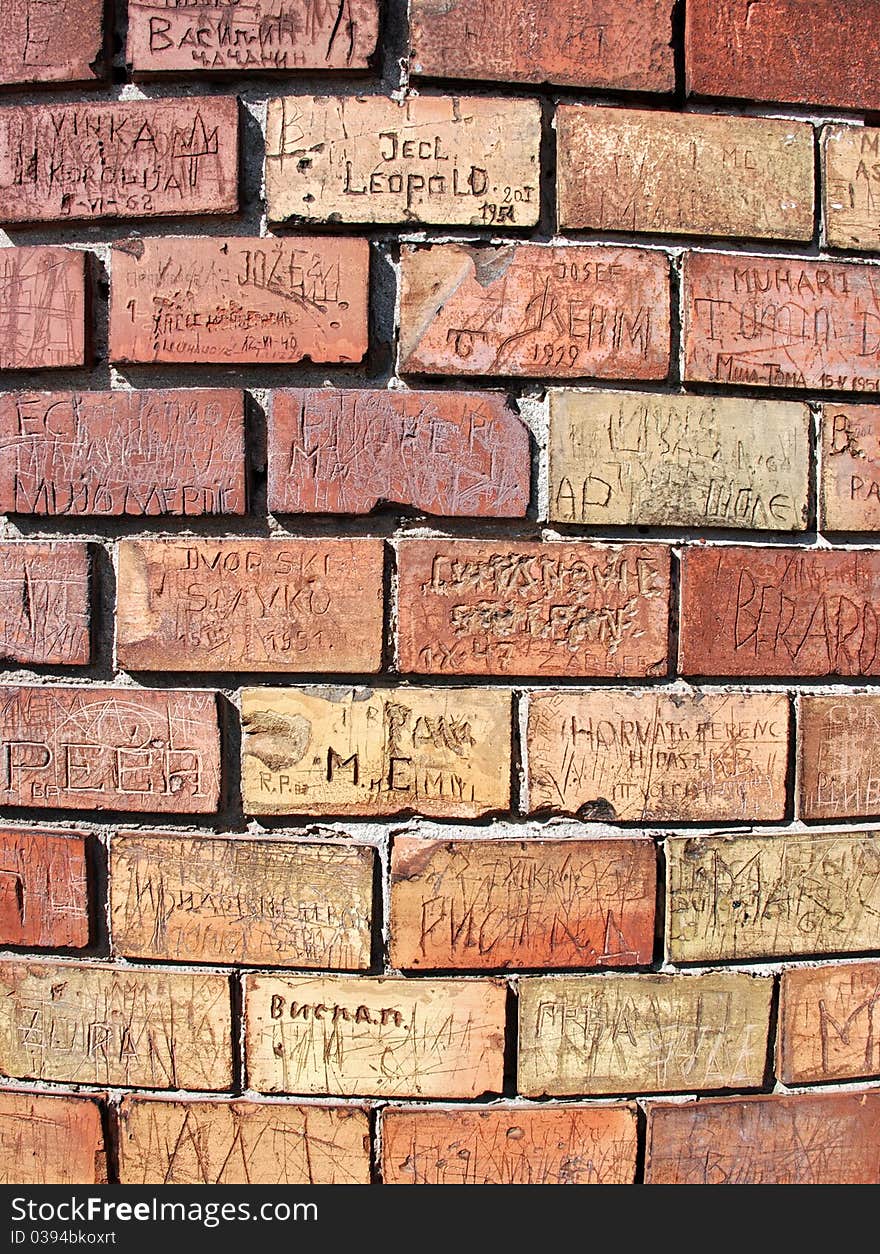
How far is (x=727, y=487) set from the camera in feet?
2.83

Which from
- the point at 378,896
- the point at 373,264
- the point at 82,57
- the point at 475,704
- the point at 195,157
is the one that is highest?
the point at 82,57

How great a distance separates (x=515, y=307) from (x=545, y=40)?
262 mm

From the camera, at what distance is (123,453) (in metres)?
0.85

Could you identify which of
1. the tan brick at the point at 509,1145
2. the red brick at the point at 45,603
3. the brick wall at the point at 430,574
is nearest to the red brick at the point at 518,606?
the brick wall at the point at 430,574

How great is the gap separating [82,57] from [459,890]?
35.4 inches

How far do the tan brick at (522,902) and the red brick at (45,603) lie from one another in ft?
1.25

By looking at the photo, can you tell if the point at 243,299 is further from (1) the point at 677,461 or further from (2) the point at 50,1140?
(2) the point at 50,1140

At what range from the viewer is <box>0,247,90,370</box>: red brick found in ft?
2.81

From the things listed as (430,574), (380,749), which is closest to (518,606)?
(430,574)

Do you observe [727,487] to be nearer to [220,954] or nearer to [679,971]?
[679,971]

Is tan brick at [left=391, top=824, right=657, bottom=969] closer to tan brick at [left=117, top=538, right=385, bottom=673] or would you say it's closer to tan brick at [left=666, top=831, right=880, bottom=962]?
tan brick at [left=666, top=831, right=880, bottom=962]

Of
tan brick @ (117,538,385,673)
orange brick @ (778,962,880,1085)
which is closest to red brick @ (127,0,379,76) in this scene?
tan brick @ (117,538,385,673)

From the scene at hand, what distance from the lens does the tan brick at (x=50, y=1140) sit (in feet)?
2.88

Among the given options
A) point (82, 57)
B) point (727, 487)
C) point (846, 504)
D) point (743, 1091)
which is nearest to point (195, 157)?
point (82, 57)
